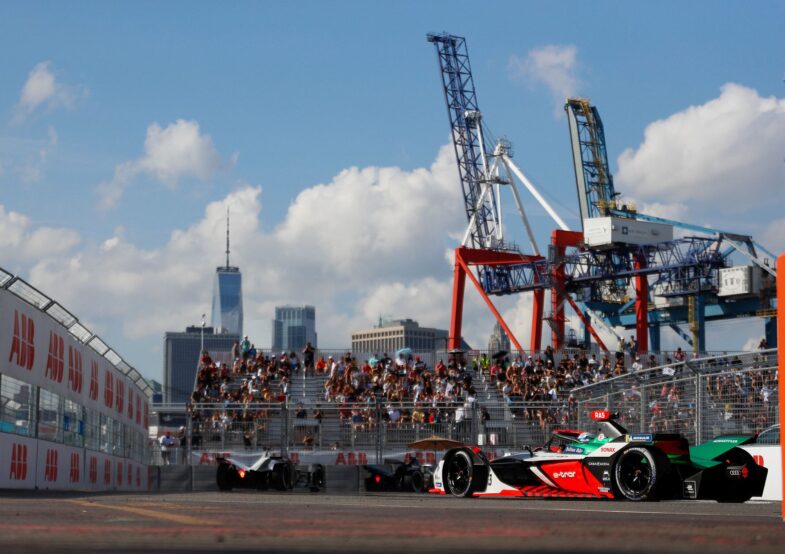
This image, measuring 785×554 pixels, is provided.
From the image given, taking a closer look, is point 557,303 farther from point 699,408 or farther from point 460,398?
point 699,408

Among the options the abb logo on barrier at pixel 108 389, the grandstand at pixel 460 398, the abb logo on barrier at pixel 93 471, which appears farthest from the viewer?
the abb logo on barrier at pixel 108 389

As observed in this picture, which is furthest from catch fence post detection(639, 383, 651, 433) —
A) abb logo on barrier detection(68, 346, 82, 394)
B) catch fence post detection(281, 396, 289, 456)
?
catch fence post detection(281, 396, 289, 456)

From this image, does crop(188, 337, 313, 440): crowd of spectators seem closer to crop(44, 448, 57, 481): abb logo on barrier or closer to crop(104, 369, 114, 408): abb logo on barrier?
crop(104, 369, 114, 408): abb logo on barrier

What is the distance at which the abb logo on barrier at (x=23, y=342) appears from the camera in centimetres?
1802

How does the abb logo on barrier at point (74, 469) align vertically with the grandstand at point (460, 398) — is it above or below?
below

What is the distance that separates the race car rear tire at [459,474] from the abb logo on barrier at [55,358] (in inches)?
283

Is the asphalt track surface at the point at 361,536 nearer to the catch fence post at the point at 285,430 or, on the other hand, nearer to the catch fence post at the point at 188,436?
the catch fence post at the point at 285,430

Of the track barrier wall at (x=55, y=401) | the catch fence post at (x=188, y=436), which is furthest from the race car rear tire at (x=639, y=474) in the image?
the catch fence post at (x=188, y=436)

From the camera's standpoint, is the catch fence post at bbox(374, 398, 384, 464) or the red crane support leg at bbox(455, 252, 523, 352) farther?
the red crane support leg at bbox(455, 252, 523, 352)

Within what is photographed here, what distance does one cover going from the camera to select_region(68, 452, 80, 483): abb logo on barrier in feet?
70.7

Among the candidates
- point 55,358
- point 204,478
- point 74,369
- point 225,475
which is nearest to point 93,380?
point 74,369

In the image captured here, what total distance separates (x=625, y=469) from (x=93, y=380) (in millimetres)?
13108

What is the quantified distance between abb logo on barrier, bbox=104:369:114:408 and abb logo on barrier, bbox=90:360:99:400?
1116 mm

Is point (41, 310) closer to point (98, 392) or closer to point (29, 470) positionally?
point (29, 470)
